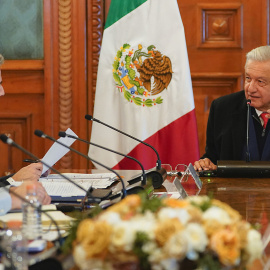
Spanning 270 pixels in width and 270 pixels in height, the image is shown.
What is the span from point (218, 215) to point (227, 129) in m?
2.78

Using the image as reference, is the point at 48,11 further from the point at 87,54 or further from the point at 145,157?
the point at 145,157

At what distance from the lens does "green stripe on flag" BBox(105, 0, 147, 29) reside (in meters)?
4.62

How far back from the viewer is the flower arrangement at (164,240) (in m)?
1.13

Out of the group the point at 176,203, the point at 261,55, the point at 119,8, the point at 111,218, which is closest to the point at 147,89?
the point at 119,8

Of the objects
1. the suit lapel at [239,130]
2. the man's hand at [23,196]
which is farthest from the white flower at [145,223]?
the suit lapel at [239,130]

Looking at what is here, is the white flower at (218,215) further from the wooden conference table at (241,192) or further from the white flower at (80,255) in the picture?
the wooden conference table at (241,192)

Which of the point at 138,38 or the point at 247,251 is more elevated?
the point at 138,38

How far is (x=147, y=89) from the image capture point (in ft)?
15.0

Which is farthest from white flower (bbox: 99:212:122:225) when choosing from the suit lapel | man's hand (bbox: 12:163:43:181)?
the suit lapel

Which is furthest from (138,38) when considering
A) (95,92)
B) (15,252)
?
(15,252)

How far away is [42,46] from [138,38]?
90 centimetres

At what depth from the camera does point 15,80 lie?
508 centimetres

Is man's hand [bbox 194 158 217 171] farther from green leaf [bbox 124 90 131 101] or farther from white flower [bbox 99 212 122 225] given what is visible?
white flower [bbox 99 212 122 225]

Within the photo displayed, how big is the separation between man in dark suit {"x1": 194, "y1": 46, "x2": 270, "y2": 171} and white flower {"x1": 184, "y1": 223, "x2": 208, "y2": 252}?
2.46m
